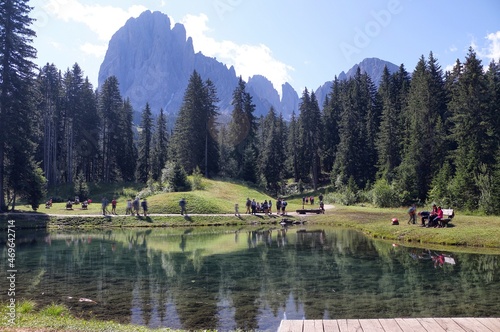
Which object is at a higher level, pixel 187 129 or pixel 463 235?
pixel 187 129

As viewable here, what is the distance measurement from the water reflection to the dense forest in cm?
1954

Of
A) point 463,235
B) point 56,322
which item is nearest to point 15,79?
point 56,322

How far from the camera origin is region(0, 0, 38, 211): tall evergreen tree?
4094 centimetres

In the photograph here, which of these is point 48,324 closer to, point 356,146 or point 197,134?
point 197,134

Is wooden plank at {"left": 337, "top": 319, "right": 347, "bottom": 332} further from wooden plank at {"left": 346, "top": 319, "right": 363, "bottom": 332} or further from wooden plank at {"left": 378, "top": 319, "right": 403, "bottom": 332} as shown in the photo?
wooden plank at {"left": 378, "top": 319, "right": 403, "bottom": 332}

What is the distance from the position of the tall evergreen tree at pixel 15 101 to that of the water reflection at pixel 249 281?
51.1ft

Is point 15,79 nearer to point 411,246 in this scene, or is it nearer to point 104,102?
point 104,102

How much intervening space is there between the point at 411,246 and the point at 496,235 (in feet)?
19.2

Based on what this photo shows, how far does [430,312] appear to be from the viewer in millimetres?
12500

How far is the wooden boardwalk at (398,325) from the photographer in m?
7.69

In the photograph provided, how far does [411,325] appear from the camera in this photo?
797 centimetres

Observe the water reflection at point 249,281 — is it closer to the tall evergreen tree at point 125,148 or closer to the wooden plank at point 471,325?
the wooden plank at point 471,325

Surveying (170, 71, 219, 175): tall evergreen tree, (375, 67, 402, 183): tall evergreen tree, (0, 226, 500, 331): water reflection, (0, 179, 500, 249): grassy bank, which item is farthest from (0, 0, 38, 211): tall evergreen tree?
(375, 67, 402, 183): tall evergreen tree

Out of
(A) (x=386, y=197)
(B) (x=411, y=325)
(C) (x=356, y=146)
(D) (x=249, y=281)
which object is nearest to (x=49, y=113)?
(A) (x=386, y=197)
